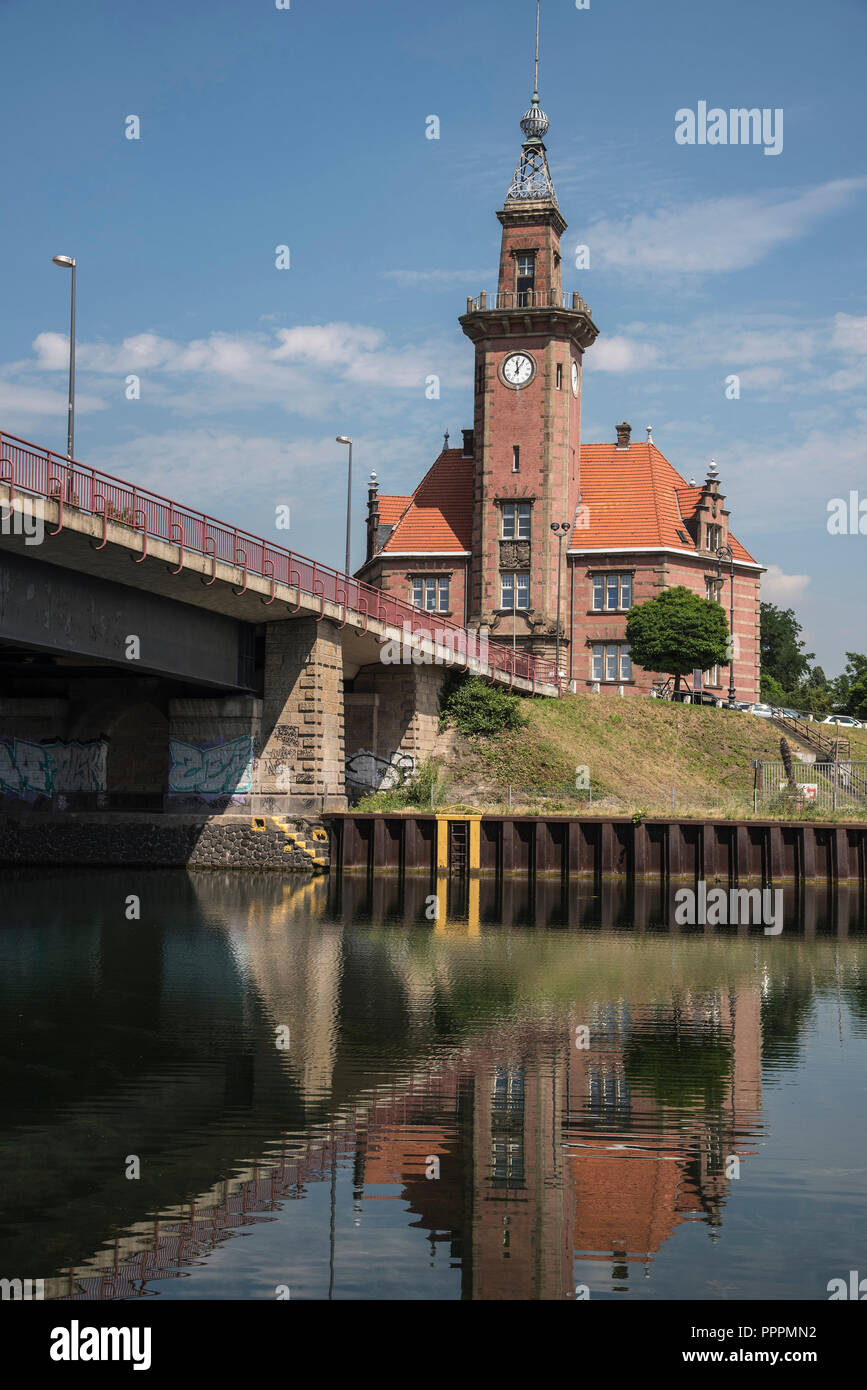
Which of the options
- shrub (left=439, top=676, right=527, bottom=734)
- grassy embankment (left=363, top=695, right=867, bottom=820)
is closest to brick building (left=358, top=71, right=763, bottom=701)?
grassy embankment (left=363, top=695, right=867, bottom=820)

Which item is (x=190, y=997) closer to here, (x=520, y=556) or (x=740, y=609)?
(x=520, y=556)

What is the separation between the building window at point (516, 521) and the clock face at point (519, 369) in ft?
22.5

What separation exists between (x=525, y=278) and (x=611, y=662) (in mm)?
22474

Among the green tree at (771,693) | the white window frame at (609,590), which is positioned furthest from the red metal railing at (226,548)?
the green tree at (771,693)

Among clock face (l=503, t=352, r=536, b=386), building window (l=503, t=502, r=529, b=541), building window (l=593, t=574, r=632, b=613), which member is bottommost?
building window (l=593, t=574, r=632, b=613)

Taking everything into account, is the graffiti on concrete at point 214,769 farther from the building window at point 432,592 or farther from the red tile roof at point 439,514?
the red tile roof at point 439,514

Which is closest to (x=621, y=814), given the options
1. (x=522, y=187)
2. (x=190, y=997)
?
(x=190, y=997)

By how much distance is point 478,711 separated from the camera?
57656mm

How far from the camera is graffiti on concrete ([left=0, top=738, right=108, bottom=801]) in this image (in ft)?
157

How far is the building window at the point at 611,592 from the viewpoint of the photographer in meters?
78.2

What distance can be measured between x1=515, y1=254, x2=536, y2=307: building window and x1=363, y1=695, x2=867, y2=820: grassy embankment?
2539cm

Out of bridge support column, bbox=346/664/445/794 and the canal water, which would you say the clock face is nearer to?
bridge support column, bbox=346/664/445/794

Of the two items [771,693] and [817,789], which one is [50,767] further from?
[771,693]

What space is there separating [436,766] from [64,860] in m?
15.9
